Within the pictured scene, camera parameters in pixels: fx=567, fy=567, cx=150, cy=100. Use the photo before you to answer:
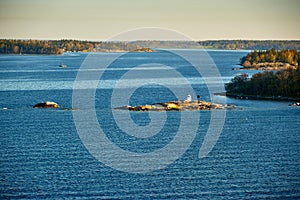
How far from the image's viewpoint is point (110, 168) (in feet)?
133

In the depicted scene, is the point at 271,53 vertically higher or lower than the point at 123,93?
higher

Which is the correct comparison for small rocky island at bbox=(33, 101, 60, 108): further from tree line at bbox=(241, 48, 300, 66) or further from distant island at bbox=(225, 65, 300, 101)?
tree line at bbox=(241, 48, 300, 66)

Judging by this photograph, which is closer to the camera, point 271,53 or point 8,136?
point 8,136

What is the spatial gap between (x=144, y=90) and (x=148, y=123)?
3503 cm

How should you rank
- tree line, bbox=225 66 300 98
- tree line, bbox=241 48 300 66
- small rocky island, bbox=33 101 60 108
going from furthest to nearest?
tree line, bbox=241 48 300 66
tree line, bbox=225 66 300 98
small rocky island, bbox=33 101 60 108

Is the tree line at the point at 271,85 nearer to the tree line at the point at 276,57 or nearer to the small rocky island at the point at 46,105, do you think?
the small rocky island at the point at 46,105

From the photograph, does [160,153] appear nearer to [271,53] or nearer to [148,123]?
[148,123]

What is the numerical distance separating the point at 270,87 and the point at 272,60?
70.4m

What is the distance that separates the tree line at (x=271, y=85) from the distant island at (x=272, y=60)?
170 ft

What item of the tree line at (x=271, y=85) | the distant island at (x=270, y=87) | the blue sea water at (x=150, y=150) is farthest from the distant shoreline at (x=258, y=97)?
the blue sea water at (x=150, y=150)

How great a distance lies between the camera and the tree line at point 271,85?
8119 centimetres

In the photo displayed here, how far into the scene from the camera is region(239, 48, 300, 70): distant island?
140m

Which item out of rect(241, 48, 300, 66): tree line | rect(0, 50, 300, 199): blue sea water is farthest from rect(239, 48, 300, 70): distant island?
rect(0, 50, 300, 199): blue sea water

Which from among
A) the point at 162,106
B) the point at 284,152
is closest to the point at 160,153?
the point at 284,152
